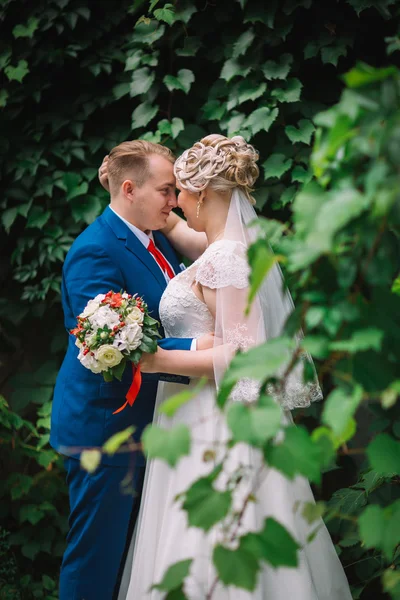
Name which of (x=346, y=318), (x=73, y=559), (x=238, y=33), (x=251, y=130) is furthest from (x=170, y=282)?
(x=346, y=318)

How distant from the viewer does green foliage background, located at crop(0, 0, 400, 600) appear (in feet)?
10.6

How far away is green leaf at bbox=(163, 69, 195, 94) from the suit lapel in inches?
34.8

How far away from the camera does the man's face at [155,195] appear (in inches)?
115

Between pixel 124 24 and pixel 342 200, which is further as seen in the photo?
pixel 124 24

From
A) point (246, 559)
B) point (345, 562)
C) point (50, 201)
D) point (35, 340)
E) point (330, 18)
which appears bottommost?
point (345, 562)

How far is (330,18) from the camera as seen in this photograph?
127 inches

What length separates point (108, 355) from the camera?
7.75ft

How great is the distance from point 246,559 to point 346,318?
454mm

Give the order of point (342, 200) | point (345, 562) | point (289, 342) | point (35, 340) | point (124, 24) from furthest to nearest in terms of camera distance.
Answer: point (35, 340) < point (124, 24) < point (345, 562) < point (289, 342) < point (342, 200)

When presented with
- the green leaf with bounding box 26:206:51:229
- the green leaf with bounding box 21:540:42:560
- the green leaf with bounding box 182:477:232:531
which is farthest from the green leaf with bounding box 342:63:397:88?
the green leaf with bounding box 21:540:42:560

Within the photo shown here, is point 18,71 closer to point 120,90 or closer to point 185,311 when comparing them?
point 120,90

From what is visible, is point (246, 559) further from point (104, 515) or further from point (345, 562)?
point (345, 562)

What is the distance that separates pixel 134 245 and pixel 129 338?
0.64m

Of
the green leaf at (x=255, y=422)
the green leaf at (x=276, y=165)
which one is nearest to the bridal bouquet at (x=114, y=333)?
the green leaf at (x=276, y=165)
